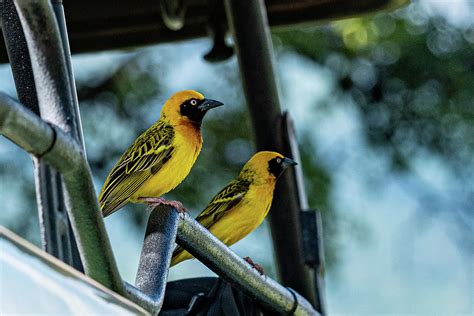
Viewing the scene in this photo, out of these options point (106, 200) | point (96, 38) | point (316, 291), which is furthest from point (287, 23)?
point (316, 291)

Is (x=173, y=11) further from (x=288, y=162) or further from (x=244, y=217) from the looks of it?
(x=244, y=217)

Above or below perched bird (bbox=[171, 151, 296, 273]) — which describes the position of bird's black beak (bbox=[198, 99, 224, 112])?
above

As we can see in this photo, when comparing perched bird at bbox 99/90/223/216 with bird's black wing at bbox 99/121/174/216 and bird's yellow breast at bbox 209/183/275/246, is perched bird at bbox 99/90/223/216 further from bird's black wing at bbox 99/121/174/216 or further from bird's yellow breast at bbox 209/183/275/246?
bird's yellow breast at bbox 209/183/275/246

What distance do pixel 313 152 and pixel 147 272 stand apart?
596cm

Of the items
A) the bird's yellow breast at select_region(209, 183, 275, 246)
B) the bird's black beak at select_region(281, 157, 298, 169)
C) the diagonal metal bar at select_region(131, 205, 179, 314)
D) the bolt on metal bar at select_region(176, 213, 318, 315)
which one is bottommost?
the bird's yellow breast at select_region(209, 183, 275, 246)

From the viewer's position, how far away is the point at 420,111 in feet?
24.8

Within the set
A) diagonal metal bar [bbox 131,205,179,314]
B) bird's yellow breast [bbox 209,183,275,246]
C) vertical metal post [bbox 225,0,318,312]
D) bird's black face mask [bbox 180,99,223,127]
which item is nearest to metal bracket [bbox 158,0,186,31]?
vertical metal post [bbox 225,0,318,312]

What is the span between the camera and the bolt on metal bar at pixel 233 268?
1624 mm

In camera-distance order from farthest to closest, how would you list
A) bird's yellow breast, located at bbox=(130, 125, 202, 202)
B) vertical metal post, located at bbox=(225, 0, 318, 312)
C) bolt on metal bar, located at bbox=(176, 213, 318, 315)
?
bird's yellow breast, located at bbox=(130, 125, 202, 202), vertical metal post, located at bbox=(225, 0, 318, 312), bolt on metal bar, located at bbox=(176, 213, 318, 315)

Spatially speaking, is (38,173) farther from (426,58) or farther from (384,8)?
(426,58)

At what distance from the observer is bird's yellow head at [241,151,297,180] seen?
2754 millimetres

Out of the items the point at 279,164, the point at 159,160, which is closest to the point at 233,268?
the point at 279,164

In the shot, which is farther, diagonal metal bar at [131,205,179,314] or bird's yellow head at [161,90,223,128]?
bird's yellow head at [161,90,223,128]

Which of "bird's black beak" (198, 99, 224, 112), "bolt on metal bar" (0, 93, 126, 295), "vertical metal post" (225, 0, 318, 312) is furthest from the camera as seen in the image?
"bird's black beak" (198, 99, 224, 112)
